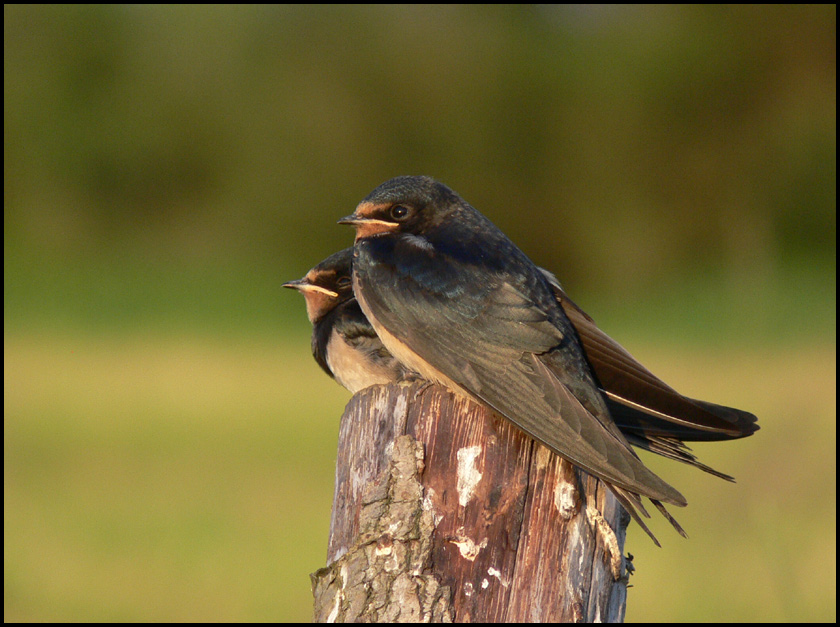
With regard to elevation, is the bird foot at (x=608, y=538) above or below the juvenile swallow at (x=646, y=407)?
below

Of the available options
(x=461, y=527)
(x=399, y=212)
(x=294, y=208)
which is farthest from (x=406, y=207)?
(x=294, y=208)

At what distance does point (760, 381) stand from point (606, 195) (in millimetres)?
10528

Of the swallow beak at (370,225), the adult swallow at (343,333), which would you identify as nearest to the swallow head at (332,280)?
the adult swallow at (343,333)

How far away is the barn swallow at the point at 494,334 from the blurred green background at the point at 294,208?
3049mm

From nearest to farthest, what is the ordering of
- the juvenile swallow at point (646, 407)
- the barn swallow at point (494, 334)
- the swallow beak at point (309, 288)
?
the barn swallow at point (494, 334)
the juvenile swallow at point (646, 407)
the swallow beak at point (309, 288)

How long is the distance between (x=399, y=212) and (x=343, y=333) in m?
0.53

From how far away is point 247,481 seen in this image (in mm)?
6469

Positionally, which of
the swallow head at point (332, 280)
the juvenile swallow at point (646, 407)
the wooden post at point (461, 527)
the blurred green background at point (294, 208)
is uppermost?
the blurred green background at point (294, 208)

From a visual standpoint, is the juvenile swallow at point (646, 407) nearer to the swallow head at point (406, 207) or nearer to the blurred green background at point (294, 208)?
the swallow head at point (406, 207)

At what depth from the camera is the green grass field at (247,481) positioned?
12.3 ft

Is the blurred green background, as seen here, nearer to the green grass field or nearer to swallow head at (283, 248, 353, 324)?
the green grass field

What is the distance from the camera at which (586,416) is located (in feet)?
5.79

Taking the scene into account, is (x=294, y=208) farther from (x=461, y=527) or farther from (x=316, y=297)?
(x=461, y=527)

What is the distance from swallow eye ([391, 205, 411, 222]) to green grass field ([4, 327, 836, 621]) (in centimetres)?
144
